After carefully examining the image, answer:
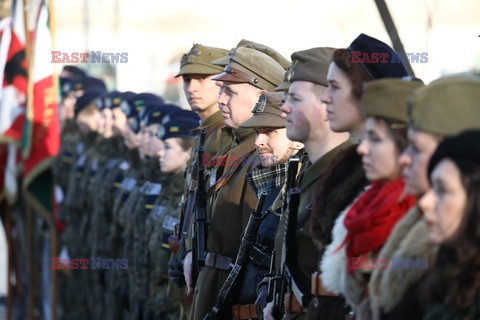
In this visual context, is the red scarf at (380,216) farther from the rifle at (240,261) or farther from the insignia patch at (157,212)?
the insignia patch at (157,212)

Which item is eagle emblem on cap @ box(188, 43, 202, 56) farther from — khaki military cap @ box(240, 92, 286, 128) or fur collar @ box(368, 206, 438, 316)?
fur collar @ box(368, 206, 438, 316)

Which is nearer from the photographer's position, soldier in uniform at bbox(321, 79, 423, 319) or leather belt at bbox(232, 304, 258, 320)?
soldier in uniform at bbox(321, 79, 423, 319)

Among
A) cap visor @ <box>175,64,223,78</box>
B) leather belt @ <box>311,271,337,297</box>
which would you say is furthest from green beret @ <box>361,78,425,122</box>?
cap visor @ <box>175,64,223,78</box>

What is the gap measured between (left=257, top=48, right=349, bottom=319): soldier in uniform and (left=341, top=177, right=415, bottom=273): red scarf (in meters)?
1.07

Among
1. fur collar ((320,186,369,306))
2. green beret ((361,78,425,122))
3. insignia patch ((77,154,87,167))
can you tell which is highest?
green beret ((361,78,425,122))

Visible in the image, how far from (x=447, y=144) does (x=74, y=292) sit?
42.4 ft

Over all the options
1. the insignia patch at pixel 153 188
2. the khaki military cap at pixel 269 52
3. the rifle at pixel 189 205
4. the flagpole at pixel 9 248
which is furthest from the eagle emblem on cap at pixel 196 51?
the flagpole at pixel 9 248

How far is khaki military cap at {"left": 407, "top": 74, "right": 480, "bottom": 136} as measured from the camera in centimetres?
404

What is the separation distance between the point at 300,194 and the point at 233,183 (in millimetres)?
1787

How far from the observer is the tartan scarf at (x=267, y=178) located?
6902 millimetres

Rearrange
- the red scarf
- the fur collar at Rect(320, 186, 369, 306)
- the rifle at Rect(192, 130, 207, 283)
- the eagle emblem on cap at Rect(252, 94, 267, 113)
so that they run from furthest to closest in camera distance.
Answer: the rifle at Rect(192, 130, 207, 283)
the eagle emblem on cap at Rect(252, 94, 267, 113)
the fur collar at Rect(320, 186, 369, 306)
the red scarf

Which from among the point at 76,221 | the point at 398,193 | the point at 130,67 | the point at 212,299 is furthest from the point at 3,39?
the point at 130,67

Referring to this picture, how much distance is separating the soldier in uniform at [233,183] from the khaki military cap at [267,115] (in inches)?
21.7

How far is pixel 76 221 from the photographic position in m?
Result: 16.8
